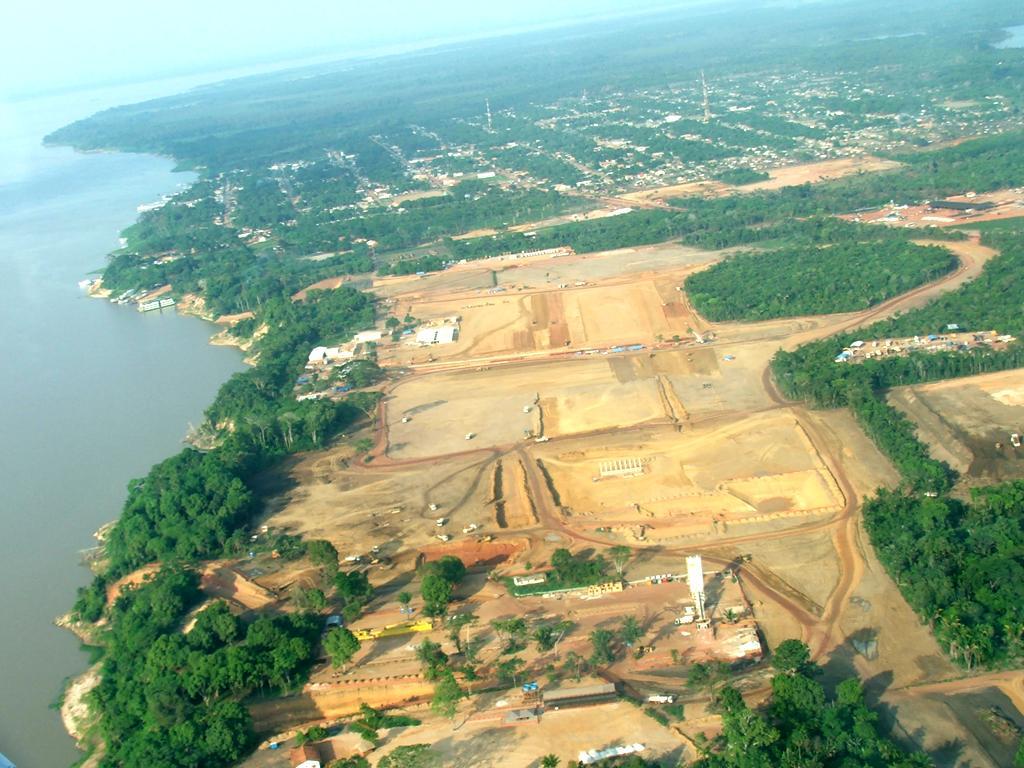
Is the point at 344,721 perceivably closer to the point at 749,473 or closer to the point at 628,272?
the point at 749,473

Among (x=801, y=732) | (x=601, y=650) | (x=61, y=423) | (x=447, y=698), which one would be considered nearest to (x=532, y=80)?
(x=61, y=423)

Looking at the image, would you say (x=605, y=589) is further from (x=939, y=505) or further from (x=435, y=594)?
(x=939, y=505)

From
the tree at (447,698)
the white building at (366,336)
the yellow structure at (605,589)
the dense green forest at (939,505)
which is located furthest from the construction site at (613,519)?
the white building at (366,336)

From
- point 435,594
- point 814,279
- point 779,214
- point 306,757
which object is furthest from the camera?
point 779,214

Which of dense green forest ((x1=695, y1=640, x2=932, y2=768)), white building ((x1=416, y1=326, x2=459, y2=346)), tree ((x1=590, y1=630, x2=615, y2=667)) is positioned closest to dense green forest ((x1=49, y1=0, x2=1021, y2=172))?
white building ((x1=416, y1=326, x2=459, y2=346))

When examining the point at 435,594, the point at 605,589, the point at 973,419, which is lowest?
the point at 973,419

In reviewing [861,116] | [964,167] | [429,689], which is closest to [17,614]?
[429,689]
